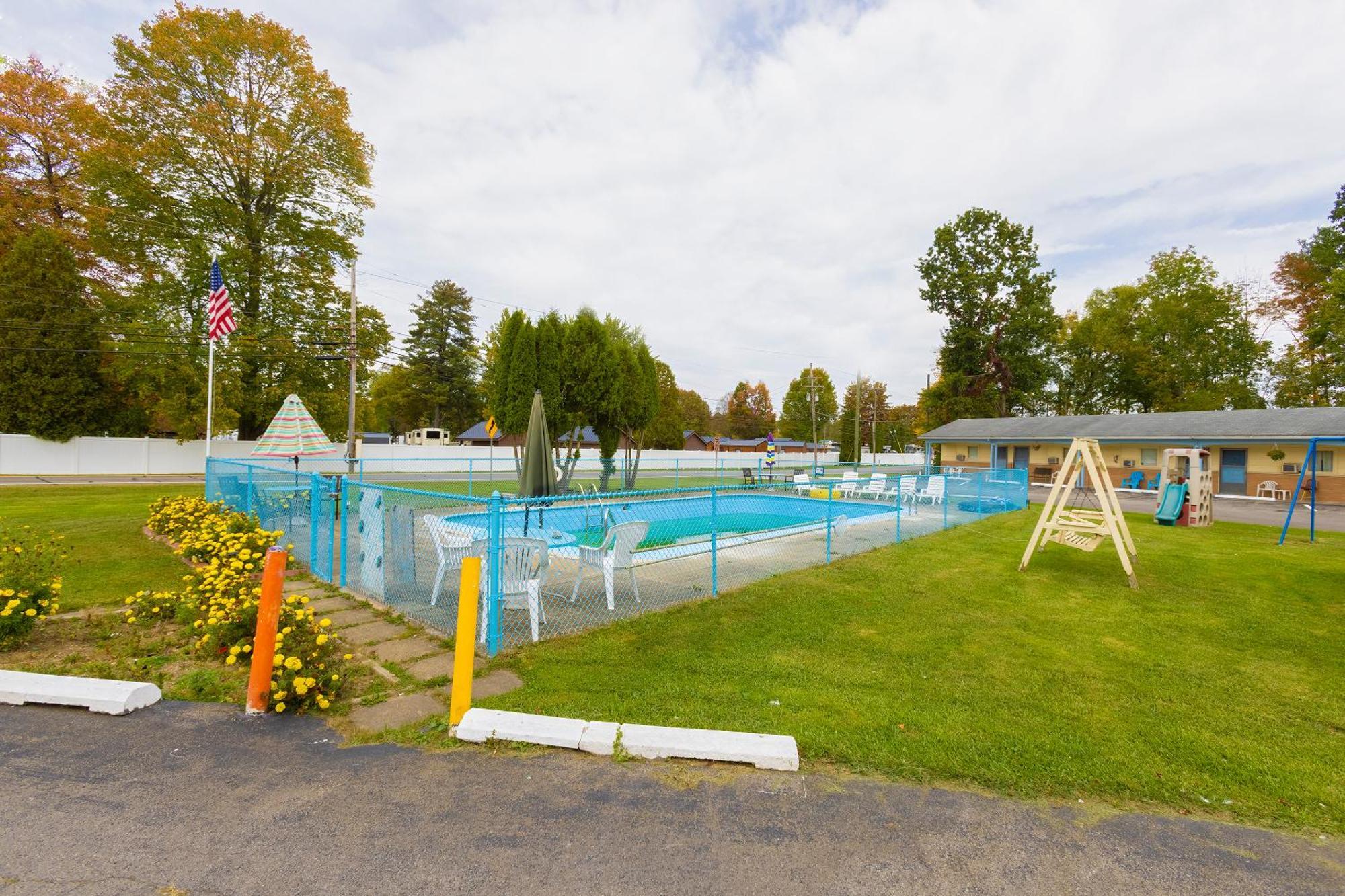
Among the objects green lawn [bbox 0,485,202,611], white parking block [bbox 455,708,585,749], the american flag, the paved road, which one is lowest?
green lawn [bbox 0,485,202,611]

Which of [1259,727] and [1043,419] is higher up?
[1043,419]

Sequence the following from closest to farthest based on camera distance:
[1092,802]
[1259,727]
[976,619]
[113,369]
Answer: [1092,802]
[1259,727]
[976,619]
[113,369]

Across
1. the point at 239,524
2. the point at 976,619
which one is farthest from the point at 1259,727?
the point at 239,524

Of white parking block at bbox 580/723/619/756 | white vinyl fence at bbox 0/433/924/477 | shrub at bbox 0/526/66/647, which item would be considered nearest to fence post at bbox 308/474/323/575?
shrub at bbox 0/526/66/647

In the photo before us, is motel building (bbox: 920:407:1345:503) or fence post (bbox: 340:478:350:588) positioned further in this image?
motel building (bbox: 920:407:1345:503)

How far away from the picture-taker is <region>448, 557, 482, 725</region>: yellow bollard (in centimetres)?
384

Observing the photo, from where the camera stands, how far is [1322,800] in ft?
10.2

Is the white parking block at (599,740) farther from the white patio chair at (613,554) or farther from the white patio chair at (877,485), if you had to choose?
the white patio chair at (877,485)

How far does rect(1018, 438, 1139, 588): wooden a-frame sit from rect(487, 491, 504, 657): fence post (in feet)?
25.5

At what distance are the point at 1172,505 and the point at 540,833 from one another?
18.5 metres

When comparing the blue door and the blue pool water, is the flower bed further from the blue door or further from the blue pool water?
the blue door

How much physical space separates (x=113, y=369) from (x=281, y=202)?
10.5 meters

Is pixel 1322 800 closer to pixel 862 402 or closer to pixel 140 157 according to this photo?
pixel 140 157

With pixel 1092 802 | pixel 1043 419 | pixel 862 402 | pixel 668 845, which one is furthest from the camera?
pixel 862 402
